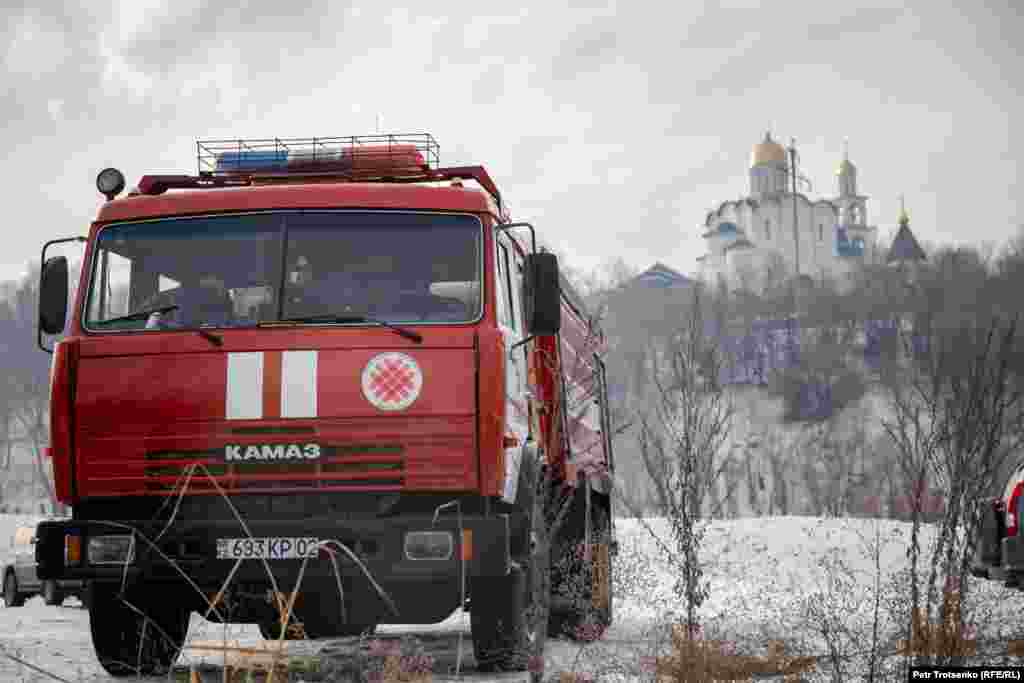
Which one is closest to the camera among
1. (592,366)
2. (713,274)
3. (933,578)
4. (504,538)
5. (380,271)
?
(933,578)

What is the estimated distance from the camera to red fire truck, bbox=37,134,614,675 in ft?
24.0

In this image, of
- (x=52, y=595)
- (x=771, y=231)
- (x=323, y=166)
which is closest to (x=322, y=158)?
(x=323, y=166)

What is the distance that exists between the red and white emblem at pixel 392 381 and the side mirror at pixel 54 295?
1.91 m

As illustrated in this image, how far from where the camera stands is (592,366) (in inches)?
509

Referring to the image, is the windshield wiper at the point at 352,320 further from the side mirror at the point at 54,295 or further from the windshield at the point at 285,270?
the side mirror at the point at 54,295

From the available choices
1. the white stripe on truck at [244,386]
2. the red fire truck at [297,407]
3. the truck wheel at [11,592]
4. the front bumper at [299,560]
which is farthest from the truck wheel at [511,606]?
the truck wheel at [11,592]

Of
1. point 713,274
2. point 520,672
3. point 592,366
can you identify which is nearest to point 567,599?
point 520,672

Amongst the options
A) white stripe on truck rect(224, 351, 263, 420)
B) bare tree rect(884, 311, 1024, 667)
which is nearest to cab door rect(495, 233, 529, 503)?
white stripe on truck rect(224, 351, 263, 420)

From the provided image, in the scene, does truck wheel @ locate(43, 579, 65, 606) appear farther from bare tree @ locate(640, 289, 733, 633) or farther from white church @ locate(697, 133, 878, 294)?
white church @ locate(697, 133, 878, 294)

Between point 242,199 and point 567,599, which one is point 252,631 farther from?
point 242,199

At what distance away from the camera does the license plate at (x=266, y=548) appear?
7211 mm

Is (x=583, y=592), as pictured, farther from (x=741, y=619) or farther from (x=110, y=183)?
(x=110, y=183)

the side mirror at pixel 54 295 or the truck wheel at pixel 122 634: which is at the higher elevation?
the side mirror at pixel 54 295

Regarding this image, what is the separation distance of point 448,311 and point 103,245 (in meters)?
2.05
